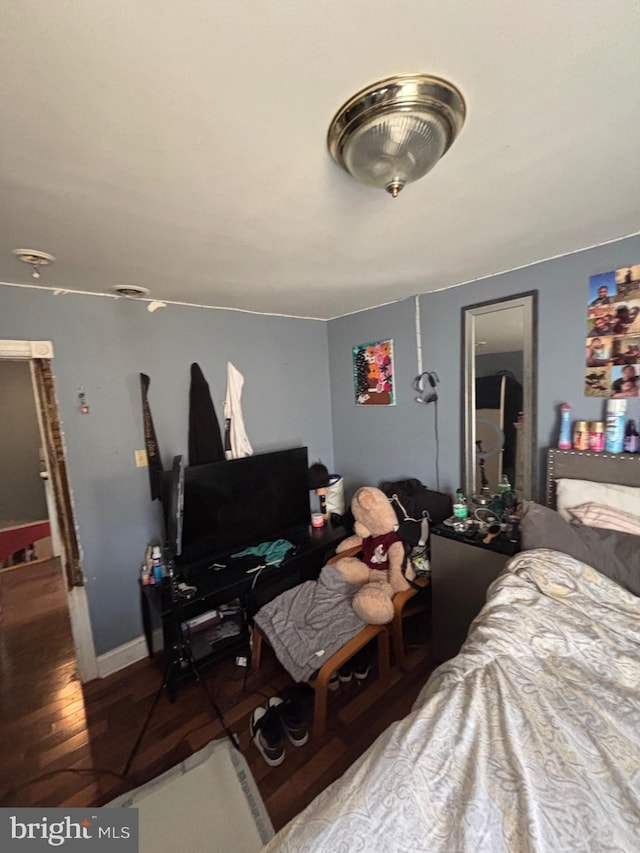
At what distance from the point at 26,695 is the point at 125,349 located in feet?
6.69

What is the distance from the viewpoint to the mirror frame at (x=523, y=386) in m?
1.87

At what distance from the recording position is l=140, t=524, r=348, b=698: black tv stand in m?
1.85

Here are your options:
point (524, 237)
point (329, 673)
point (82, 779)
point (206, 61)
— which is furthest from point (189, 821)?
point (524, 237)

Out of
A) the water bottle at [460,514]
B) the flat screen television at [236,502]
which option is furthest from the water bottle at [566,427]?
the flat screen television at [236,502]

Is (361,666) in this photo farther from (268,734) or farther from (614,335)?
(614,335)

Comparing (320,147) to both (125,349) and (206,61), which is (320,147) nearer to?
(206,61)

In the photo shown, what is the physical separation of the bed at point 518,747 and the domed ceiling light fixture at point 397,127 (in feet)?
4.34

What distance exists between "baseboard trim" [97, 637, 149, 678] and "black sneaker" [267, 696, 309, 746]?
40.2 inches

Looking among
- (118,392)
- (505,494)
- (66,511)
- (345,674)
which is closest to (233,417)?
(118,392)

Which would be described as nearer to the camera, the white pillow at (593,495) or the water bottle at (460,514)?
the white pillow at (593,495)

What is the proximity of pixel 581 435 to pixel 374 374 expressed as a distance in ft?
4.53

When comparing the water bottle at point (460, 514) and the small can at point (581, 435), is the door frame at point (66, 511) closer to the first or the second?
the water bottle at point (460, 514)

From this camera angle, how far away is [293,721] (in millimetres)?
1573

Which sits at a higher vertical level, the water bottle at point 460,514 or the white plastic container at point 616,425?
the white plastic container at point 616,425
